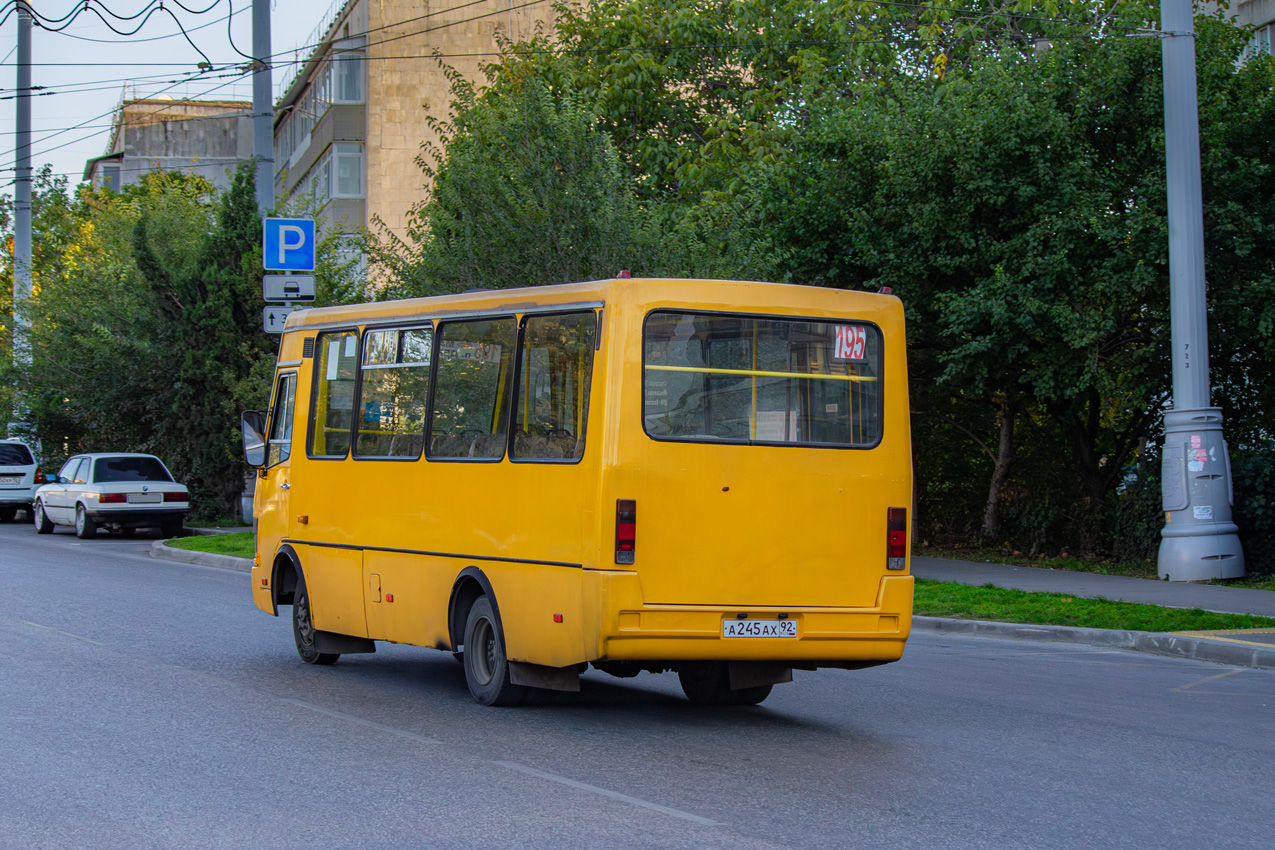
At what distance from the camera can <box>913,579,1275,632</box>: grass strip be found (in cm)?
1407

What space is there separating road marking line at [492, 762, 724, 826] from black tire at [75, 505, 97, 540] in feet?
75.2

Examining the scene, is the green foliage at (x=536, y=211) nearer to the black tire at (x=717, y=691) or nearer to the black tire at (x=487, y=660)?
the black tire at (x=717, y=691)

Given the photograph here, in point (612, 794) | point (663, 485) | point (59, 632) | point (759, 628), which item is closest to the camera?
point (612, 794)

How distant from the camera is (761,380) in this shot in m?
8.92

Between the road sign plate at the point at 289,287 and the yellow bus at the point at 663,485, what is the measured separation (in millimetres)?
11565

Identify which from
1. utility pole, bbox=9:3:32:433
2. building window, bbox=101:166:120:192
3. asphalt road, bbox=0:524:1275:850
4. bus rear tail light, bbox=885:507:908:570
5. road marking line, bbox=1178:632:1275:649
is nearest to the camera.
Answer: asphalt road, bbox=0:524:1275:850

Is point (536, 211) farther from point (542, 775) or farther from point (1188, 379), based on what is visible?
point (542, 775)

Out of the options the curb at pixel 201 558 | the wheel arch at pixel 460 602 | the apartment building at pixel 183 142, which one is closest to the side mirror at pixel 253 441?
the wheel arch at pixel 460 602

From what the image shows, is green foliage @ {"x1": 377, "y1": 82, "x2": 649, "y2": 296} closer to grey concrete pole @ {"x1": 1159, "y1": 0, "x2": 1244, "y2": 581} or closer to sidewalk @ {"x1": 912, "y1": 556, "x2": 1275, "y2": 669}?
sidewalk @ {"x1": 912, "y1": 556, "x2": 1275, "y2": 669}

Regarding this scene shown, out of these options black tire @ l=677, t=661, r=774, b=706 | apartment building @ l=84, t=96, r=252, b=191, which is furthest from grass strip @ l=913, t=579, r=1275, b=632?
apartment building @ l=84, t=96, r=252, b=191

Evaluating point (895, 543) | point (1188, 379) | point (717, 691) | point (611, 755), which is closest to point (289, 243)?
point (1188, 379)

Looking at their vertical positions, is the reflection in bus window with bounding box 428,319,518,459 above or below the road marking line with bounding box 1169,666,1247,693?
above

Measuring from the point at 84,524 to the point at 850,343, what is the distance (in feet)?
74.6

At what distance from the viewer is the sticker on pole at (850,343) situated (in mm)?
9172
